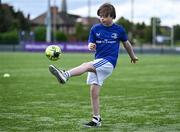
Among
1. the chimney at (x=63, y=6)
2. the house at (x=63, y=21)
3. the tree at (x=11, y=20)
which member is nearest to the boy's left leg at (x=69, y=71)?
the tree at (x=11, y=20)

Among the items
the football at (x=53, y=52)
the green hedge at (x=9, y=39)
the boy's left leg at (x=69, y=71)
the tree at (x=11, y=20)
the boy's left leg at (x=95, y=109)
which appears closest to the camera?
the boy's left leg at (x=69, y=71)

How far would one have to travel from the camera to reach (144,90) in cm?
1505

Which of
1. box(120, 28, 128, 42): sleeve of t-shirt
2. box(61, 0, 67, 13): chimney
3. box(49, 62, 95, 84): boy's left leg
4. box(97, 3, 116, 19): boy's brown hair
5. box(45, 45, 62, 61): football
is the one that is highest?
box(61, 0, 67, 13): chimney

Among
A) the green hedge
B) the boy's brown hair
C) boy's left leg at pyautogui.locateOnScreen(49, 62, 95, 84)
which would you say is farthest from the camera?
the green hedge

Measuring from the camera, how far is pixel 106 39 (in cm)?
829

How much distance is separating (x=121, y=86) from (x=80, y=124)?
26.5ft

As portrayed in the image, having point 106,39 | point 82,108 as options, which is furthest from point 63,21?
point 106,39

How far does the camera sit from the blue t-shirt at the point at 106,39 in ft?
27.2

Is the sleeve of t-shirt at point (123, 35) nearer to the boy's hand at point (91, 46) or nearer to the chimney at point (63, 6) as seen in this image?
the boy's hand at point (91, 46)

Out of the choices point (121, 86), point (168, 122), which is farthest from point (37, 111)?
point (121, 86)

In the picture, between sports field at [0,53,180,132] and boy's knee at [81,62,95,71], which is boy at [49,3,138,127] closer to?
boy's knee at [81,62,95,71]

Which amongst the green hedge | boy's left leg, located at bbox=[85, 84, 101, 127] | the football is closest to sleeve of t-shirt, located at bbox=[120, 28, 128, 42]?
boy's left leg, located at bbox=[85, 84, 101, 127]

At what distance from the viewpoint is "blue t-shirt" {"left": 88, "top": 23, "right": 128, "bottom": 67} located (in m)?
8.28

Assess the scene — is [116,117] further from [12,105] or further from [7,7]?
[7,7]
